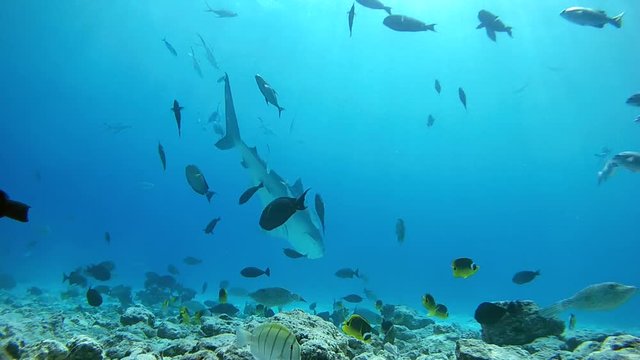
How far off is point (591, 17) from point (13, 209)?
1026 cm

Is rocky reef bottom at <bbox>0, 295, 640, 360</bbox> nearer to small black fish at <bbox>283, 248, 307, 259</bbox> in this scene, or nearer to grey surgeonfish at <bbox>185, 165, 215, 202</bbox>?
grey surgeonfish at <bbox>185, 165, 215, 202</bbox>

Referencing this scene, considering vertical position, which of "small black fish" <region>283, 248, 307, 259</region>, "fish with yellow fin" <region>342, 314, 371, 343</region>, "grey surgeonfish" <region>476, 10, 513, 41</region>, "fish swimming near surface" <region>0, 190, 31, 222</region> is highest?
"grey surgeonfish" <region>476, 10, 513, 41</region>

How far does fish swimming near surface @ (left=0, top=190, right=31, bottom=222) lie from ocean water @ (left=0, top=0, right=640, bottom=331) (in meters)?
6.39

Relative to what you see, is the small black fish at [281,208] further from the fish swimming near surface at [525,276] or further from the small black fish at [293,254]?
the fish swimming near surface at [525,276]

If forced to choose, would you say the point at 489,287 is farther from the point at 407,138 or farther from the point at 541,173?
the point at 407,138

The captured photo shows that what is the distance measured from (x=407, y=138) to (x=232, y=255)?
58.1 metres

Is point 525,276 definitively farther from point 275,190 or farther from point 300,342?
point 300,342

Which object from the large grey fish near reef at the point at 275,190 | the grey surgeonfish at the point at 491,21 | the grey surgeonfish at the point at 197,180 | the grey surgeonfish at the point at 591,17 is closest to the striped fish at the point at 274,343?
the grey surgeonfish at the point at 197,180

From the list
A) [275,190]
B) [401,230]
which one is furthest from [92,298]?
[401,230]

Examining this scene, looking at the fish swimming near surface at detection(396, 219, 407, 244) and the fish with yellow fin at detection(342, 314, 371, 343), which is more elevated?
the fish swimming near surface at detection(396, 219, 407, 244)

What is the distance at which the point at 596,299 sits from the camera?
5414 millimetres

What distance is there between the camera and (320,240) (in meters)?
7.96

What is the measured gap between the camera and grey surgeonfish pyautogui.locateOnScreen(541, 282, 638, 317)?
5.21m

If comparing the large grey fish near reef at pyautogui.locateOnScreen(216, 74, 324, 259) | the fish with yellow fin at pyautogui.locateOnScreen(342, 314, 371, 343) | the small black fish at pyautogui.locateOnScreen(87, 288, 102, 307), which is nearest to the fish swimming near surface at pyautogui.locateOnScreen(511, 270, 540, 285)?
the large grey fish near reef at pyautogui.locateOnScreen(216, 74, 324, 259)
